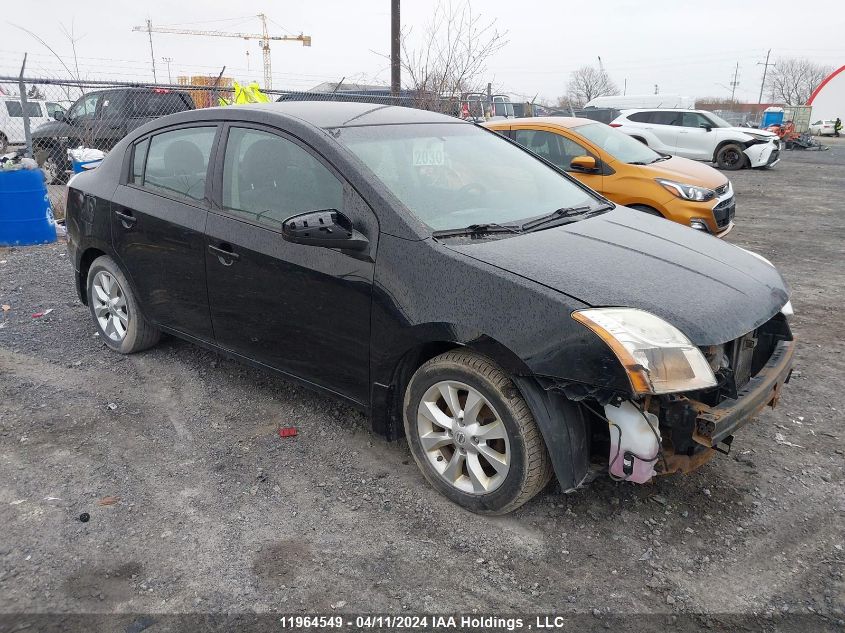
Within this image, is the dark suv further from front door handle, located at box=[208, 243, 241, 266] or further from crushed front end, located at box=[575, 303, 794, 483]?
crushed front end, located at box=[575, 303, 794, 483]

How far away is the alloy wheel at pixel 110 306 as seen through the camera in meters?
4.62

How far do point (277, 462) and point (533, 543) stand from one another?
54.2 inches

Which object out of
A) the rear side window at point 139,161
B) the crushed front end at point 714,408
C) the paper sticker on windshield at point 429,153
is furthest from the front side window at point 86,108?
the crushed front end at point 714,408

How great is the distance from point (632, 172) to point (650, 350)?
18.8 ft

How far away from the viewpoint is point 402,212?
302 centimetres

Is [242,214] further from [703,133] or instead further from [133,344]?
[703,133]

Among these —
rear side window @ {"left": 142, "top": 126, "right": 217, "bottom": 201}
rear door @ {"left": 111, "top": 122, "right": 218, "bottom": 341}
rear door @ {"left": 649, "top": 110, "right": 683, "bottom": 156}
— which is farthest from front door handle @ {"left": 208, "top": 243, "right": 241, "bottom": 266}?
rear door @ {"left": 649, "top": 110, "right": 683, "bottom": 156}

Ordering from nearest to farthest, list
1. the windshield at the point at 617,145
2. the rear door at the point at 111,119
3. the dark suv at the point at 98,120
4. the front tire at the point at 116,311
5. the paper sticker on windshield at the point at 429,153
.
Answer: the paper sticker on windshield at the point at 429,153
the front tire at the point at 116,311
the windshield at the point at 617,145
the dark suv at the point at 98,120
the rear door at the point at 111,119

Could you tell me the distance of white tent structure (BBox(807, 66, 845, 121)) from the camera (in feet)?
199

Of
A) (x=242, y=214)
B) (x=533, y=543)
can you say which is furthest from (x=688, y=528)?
(x=242, y=214)

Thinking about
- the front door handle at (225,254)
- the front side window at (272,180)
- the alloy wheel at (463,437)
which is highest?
the front side window at (272,180)

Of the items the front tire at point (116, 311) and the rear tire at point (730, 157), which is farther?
the rear tire at point (730, 157)

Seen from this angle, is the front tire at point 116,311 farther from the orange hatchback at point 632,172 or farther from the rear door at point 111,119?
the rear door at point 111,119

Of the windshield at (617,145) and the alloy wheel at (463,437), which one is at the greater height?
the windshield at (617,145)
